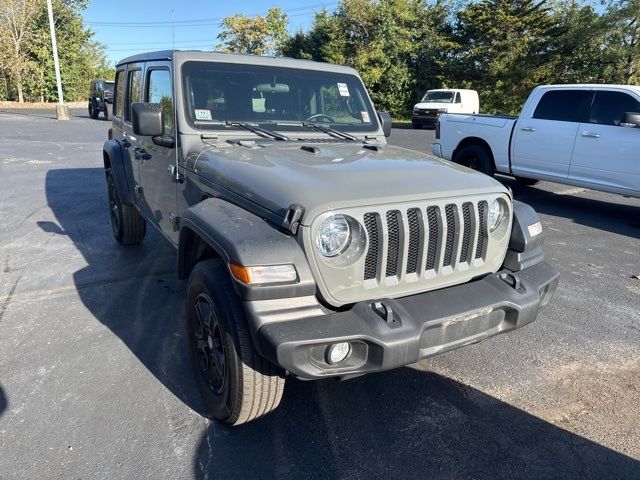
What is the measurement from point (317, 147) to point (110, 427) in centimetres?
215

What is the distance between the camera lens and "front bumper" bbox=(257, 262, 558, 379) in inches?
84.7

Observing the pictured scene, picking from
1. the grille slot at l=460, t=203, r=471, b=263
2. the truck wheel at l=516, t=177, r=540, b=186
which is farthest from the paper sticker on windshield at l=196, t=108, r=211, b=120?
the truck wheel at l=516, t=177, r=540, b=186

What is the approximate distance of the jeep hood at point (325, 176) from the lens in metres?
2.45

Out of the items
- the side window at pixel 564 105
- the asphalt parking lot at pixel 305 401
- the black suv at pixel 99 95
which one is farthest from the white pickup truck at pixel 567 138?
the black suv at pixel 99 95

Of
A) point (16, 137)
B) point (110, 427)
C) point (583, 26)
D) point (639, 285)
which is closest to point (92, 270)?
point (110, 427)

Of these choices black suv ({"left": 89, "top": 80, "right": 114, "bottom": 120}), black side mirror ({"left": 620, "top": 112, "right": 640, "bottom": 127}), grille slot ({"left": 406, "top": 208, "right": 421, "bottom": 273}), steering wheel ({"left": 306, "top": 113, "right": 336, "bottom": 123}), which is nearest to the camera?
grille slot ({"left": 406, "top": 208, "right": 421, "bottom": 273})

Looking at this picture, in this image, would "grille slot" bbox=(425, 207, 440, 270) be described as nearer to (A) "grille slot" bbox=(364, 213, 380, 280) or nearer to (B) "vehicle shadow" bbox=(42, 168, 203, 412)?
(A) "grille slot" bbox=(364, 213, 380, 280)

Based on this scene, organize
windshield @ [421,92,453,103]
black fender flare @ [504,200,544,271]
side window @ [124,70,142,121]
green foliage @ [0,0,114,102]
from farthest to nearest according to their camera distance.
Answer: green foliage @ [0,0,114,102], windshield @ [421,92,453,103], side window @ [124,70,142,121], black fender flare @ [504,200,544,271]

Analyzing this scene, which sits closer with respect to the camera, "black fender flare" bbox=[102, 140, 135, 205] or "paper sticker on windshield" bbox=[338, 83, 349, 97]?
"paper sticker on windshield" bbox=[338, 83, 349, 97]

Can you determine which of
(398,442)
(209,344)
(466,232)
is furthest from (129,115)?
(398,442)

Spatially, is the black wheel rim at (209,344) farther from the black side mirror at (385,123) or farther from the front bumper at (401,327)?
the black side mirror at (385,123)

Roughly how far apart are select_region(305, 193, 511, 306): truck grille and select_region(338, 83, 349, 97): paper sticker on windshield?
1.91 m

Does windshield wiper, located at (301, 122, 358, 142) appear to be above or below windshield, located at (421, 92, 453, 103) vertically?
below

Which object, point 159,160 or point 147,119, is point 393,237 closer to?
point 147,119
